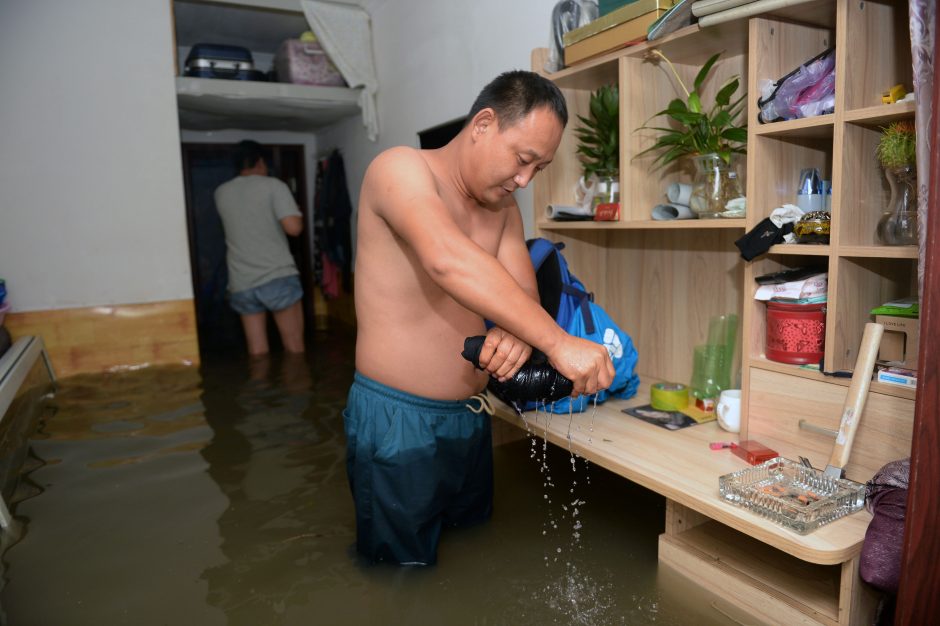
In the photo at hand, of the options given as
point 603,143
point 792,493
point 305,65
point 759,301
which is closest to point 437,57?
point 305,65

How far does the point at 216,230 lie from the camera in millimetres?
6566

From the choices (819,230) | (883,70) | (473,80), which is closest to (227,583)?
(819,230)

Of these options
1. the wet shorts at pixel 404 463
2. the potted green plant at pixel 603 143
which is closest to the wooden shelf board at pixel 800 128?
the potted green plant at pixel 603 143

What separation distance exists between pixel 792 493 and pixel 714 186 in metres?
0.96

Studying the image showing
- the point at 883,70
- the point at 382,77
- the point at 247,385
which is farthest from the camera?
the point at 382,77

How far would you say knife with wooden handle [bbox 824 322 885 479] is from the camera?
61.9 inches

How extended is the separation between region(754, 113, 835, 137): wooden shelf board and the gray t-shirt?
374 centimetres

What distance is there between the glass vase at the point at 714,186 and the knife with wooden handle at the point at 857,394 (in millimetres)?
604

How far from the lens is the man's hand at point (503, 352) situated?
1413 millimetres

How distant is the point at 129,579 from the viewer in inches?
78.3

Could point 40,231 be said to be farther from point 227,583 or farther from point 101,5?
point 227,583

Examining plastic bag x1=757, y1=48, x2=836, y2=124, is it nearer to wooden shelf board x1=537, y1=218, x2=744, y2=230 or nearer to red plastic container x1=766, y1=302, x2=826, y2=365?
wooden shelf board x1=537, y1=218, x2=744, y2=230

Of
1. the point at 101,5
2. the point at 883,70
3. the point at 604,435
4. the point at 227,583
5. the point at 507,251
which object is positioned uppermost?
the point at 101,5

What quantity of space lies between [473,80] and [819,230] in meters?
2.35
